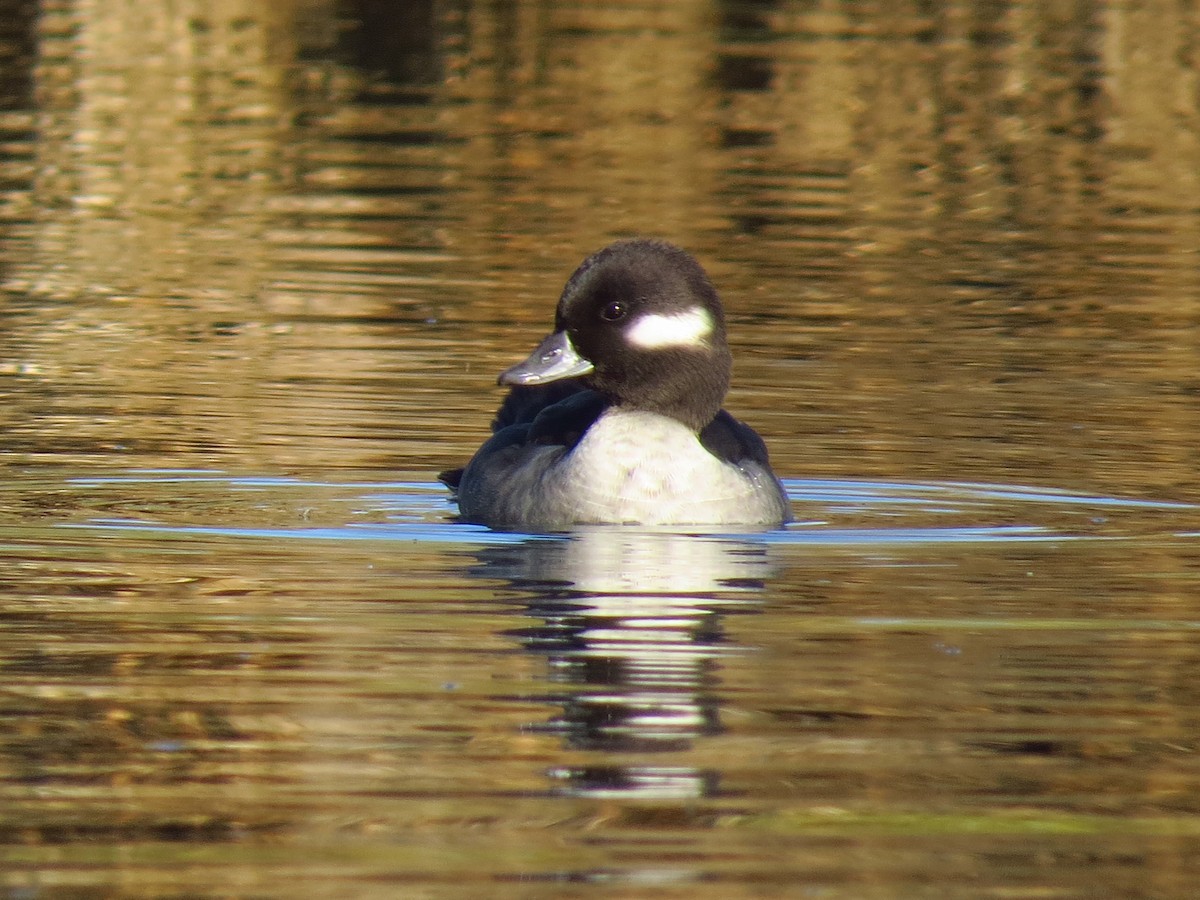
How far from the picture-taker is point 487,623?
307 inches

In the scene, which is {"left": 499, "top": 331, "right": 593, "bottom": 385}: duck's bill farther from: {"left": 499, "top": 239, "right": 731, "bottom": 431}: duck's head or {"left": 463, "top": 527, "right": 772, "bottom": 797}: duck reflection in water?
{"left": 463, "top": 527, "right": 772, "bottom": 797}: duck reflection in water

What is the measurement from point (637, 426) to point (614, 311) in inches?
17.9

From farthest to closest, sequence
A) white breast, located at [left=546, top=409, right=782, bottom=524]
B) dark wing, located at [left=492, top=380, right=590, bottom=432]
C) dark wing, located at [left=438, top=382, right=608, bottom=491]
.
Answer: dark wing, located at [left=492, top=380, right=590, bottom=432], dark wing, located at [left=438, top=382, right=608, bottom=491], white breast, located at [left=546, top=409, right=782, bottom=524]

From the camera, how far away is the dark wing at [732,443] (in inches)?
394

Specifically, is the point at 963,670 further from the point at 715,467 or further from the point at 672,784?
the point at 715,467

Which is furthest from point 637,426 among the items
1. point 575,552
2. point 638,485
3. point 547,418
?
point 575,552

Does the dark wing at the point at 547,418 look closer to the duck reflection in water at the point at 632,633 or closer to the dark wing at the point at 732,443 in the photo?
the dark wing at the point at 732,443

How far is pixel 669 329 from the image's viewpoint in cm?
998

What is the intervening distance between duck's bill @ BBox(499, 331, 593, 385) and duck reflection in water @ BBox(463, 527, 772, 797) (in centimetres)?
71

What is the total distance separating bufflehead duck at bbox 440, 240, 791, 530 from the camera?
9758 millimetres

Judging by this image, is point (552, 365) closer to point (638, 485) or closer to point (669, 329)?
point (669, 329)

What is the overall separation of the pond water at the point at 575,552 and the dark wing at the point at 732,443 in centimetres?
33

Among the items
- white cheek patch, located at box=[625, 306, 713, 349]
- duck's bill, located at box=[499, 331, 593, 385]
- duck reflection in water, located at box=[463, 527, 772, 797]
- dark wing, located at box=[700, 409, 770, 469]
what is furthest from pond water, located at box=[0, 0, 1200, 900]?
white cheek patch, located at box=[625, 306, 713, 349]

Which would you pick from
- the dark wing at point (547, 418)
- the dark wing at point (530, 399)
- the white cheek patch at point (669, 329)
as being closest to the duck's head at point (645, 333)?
the white cheek patch at point (669, 329)
